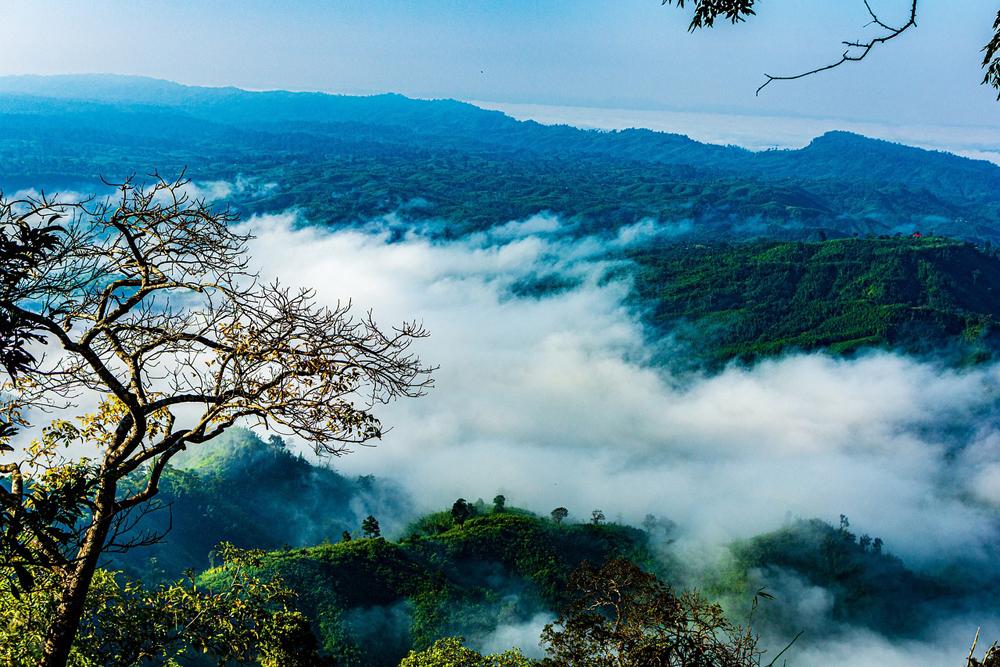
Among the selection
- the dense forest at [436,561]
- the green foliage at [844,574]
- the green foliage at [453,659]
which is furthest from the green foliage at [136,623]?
the green foliage at [844,574]

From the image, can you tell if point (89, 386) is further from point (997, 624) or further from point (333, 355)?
point (997, 624)

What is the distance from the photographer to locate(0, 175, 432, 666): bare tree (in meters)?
6.24

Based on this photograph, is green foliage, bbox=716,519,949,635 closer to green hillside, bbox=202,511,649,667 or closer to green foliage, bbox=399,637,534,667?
green hillside, bbox=202,511,649,667

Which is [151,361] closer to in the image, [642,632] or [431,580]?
[642,632]

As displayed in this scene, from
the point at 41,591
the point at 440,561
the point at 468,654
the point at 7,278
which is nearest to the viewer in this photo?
the point at 7,278

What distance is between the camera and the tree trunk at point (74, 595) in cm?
636

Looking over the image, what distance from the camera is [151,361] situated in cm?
704

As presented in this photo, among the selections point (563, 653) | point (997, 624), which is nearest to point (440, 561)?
point (563, 653)

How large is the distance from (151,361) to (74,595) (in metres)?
2.46

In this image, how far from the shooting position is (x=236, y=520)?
374 ft

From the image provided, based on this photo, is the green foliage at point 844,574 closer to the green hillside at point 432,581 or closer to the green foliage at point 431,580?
the green hillside at point 432,581

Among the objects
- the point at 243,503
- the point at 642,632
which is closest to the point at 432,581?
the point at 243,503

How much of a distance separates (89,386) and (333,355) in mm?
2459

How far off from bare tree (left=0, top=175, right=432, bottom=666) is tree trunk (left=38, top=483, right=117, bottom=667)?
0.5 inches
